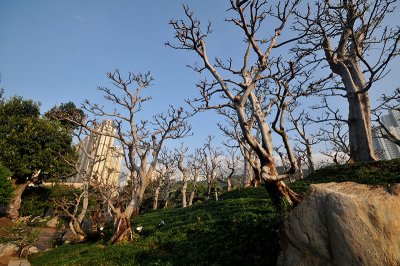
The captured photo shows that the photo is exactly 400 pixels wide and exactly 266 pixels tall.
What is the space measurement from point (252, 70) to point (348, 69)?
947cm

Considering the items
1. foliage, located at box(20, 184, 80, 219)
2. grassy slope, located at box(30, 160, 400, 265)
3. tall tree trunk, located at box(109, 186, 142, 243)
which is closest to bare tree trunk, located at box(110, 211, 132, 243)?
tall tree trunk, located at box(109, 186, 142, 243)

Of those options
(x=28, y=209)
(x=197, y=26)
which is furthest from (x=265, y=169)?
(x=28, y=209)

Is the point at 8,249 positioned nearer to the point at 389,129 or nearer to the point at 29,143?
the point at 29,143

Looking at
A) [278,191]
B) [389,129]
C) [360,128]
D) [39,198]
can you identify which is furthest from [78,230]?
[389,129]

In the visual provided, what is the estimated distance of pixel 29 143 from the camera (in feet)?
104

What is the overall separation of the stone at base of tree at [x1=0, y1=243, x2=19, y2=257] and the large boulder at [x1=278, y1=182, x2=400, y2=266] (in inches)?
823

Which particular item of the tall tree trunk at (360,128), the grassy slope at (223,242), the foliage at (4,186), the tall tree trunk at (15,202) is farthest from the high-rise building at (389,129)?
the tall tree trunk at (15,202)

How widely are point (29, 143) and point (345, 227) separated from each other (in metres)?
36.9

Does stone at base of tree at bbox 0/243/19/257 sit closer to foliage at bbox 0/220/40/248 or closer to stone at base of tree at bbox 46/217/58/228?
foliage at bbox 0/220/40/248

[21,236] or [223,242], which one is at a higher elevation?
[223,242]

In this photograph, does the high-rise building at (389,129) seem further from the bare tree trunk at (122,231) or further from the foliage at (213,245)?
the bare tree trunk at (122,231)

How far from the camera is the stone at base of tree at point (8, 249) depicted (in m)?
18.0

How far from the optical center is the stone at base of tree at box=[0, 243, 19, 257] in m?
18.0

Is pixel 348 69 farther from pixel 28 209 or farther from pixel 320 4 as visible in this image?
pixel 28 209
